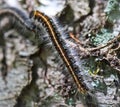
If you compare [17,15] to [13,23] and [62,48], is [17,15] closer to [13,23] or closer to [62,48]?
[13,23]

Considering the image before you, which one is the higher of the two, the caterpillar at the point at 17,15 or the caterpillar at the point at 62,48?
the caterpillar at the point at 17,15

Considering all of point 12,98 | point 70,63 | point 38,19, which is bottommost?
point 12,98

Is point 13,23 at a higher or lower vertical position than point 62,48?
higher

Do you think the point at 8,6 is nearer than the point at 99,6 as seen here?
Yes

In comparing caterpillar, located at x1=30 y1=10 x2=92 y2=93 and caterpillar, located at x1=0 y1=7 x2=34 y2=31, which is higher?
caterpillar, located at x1=0 y1=7 x2=34 y2=31

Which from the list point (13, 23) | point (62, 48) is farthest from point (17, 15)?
point (62, 48)

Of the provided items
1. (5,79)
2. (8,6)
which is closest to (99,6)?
(8,6)

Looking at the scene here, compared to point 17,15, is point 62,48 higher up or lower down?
lower down

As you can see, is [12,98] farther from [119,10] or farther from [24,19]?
[119,10]

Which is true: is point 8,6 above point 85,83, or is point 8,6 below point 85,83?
above

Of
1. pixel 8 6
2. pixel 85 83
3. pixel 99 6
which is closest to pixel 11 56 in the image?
pixel 8 6
